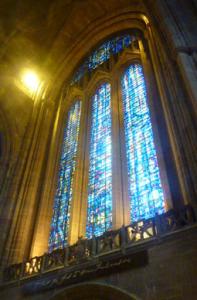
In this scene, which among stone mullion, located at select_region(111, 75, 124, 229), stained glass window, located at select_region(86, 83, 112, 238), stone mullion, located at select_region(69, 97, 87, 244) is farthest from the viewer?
stone mullion, located at select_region(69, 97, 87, 244)

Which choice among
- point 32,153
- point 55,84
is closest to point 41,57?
point 55,84

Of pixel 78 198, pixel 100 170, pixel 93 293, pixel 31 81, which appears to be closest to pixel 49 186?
pixel 78 198

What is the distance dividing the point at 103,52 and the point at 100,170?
7203mm

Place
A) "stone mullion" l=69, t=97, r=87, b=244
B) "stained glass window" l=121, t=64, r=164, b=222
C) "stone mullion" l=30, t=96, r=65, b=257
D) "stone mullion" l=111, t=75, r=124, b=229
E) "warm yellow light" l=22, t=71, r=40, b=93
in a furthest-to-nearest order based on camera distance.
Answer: "warm yellow light" l=22, t=71, r=40, b=93
"stone mullion" l=30, t=96, r=65, b=257
"stone mullion" l=69, t=97, r=87, b=244
"stone mullion" l=111, t=75, r=124, b=229
"stained glass window" l=121, t=64, r=164, b=222

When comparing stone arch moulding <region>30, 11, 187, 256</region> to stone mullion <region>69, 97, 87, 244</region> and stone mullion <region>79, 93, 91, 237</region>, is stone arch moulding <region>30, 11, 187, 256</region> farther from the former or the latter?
stone mullion <region>79, 93, 91, 237</region>

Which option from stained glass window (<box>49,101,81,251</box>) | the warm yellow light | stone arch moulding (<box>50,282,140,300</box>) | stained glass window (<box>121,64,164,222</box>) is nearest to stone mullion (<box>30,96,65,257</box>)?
stained glass window (<box>49,101,81,251</box>)

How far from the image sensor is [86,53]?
551 inches

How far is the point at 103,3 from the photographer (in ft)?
42.7

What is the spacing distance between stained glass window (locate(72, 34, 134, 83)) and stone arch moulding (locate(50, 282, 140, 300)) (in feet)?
31.0

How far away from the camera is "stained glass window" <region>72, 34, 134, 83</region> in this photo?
12.2m

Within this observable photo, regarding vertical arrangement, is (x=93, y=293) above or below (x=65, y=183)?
below

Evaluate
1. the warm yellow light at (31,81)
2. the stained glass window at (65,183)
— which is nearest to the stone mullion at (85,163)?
the stained glass window at (65,183)

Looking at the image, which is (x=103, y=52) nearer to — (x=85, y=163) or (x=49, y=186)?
(x=85, y=163)

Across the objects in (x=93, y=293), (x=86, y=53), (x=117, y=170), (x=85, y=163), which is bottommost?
(x=93, y=293)
